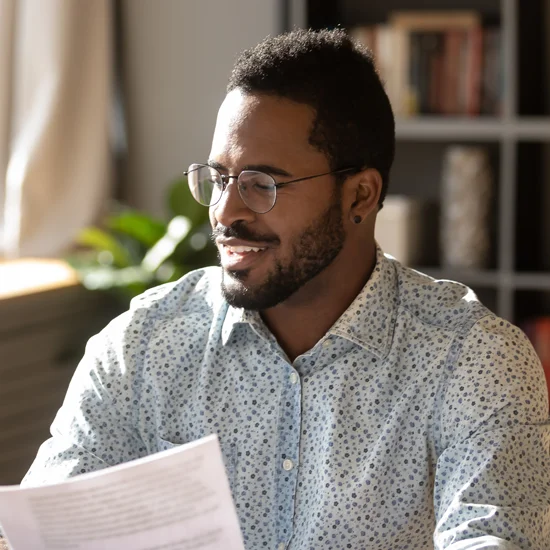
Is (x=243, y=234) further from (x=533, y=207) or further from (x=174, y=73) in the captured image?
(x=174, y=73)

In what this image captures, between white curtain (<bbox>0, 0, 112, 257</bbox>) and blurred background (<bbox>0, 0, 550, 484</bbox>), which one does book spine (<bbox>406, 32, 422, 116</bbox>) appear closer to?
blurred background (<bbox>0, 0, 550, 484</bbox>)

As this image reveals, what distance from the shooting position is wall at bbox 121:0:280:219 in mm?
3439

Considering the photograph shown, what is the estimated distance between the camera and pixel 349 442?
137 cm

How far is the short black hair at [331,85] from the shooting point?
1410 mm

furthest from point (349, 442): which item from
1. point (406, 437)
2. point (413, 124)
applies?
point (413, 124)

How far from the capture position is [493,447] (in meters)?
1.25

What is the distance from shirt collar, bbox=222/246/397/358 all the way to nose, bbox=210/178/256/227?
13 centimetres

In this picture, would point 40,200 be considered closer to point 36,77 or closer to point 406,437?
point 36,77

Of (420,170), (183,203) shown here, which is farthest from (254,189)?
(420,170)

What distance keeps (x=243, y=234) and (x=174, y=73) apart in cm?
223

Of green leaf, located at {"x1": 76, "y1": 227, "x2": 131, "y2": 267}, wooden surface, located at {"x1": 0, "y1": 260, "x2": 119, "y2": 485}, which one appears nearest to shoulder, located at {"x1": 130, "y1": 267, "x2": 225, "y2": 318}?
wooden surface, located at {"x1": 0, "y1": 260, "x2": 119, "y2": 485}

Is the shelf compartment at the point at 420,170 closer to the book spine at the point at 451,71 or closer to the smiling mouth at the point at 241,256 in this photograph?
the book spine at the point at 451,71

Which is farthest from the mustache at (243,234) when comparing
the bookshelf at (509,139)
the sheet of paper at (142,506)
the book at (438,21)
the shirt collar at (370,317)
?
the book at (438,21)

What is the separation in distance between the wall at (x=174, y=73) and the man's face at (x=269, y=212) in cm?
204
